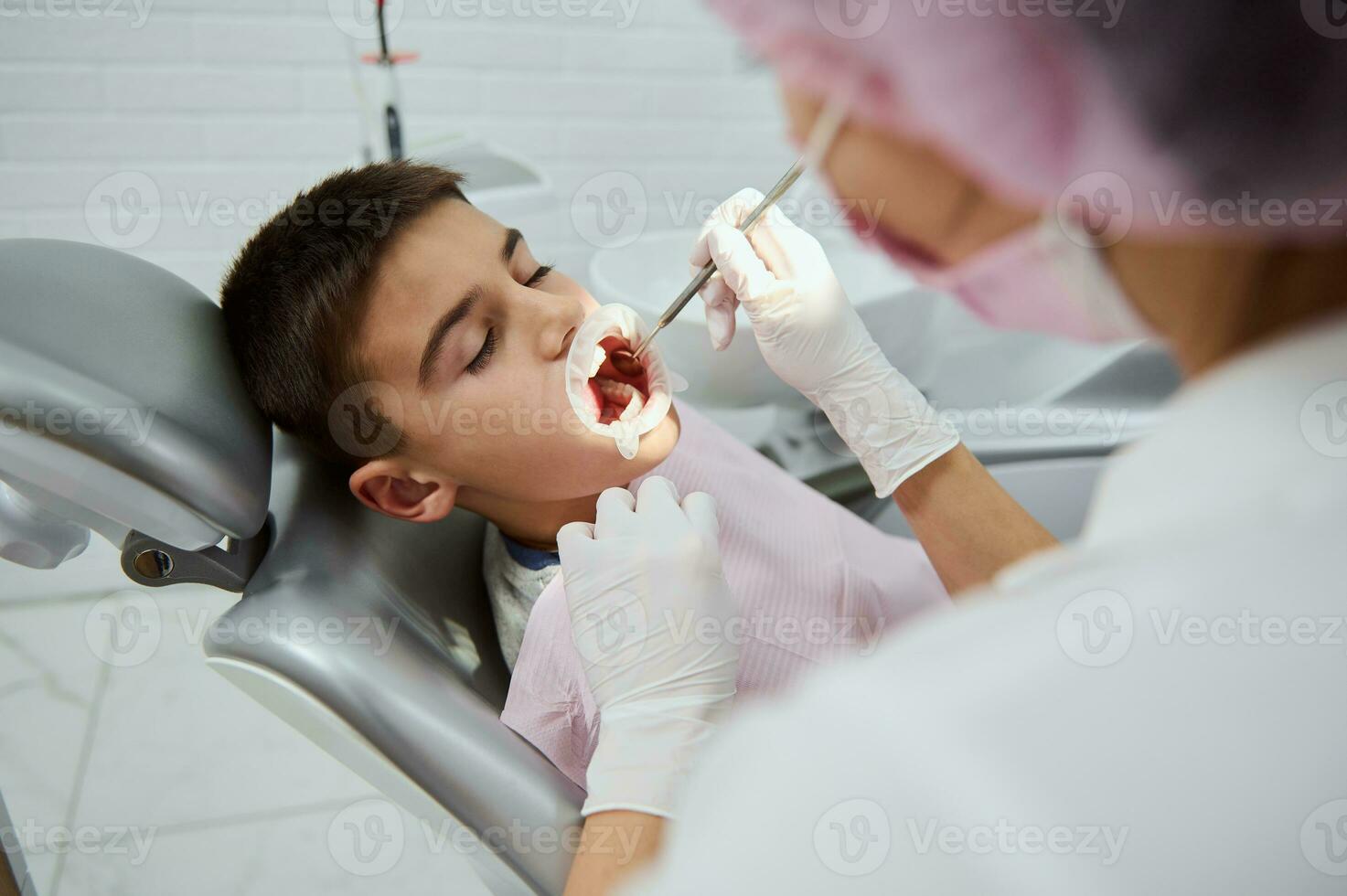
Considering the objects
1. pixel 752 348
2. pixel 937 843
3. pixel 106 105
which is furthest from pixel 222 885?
pixel 937 843

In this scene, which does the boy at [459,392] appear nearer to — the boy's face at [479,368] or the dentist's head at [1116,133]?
the boy's face at [479,368]

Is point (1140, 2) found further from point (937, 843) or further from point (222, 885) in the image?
point (222, 885)

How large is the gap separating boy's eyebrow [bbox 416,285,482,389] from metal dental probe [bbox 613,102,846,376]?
0.21 m

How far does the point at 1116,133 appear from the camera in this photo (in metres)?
0.37

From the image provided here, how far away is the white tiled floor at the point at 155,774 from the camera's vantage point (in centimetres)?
160

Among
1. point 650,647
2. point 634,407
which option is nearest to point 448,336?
point 634,407

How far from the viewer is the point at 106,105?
175cm

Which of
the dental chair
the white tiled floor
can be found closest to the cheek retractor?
the dental chair

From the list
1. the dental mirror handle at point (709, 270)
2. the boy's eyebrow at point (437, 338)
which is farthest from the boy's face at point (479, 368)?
the dental mirror handle at point (709, 270)

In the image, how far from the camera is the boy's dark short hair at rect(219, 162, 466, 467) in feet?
3.34

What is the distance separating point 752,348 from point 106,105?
1330 millimetres

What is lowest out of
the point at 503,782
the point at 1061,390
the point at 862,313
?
the point at 503,782

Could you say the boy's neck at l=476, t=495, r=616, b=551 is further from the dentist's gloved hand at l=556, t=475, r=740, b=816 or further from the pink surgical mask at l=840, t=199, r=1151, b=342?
the pink surgical mask at l=840, t=199, r=1151, b=342

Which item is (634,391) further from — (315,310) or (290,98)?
(290,98)
